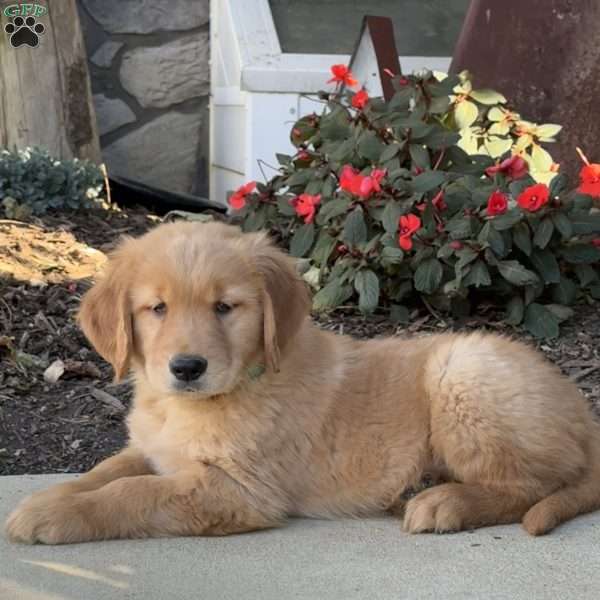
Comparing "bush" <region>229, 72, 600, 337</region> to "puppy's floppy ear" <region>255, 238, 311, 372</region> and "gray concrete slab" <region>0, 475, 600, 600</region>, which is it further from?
"gray concrete slab" <region>0, 475, 600, 600</region>

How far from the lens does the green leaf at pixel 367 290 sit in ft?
16.2

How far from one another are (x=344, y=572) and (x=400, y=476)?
24.5 inches

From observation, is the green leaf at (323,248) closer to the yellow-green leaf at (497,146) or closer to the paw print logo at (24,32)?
the yellow-green leaf at (497,146)

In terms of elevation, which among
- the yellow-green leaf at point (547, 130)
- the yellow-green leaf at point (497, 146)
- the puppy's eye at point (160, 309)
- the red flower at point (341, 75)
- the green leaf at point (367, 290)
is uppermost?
the puppy's eye at point (160, 309)

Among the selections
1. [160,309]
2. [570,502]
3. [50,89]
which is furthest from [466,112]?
[50,89]

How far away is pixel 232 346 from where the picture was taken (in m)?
3.15

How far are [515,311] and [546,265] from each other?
265 millimetres

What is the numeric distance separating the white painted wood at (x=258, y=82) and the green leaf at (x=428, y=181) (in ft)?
7.59

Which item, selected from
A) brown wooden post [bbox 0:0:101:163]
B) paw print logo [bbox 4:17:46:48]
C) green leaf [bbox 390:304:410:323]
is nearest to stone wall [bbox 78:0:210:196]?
brown wooden post [bbox 0:0:101:163]

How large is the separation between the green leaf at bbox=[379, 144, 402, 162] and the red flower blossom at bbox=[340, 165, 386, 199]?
13 centimetres

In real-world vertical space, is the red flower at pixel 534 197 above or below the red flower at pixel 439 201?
above

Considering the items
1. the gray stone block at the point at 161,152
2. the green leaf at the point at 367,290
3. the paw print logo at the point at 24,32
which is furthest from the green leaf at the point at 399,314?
the gray stone block at the point at 161,152

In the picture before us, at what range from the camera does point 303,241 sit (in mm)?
5414

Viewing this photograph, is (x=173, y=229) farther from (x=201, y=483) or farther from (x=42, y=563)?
(x=42, y=563)
